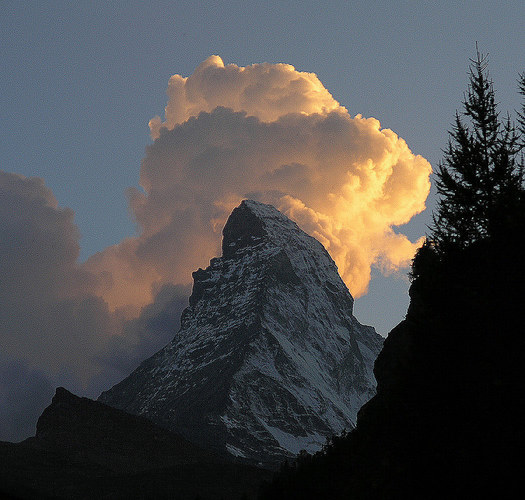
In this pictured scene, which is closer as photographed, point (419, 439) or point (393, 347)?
point (419, 439)

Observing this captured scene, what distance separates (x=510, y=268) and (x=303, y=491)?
130 ft

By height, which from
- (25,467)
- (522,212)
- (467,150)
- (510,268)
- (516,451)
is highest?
(25,467)

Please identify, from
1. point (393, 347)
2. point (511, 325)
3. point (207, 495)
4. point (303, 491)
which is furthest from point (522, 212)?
point (207, 495)

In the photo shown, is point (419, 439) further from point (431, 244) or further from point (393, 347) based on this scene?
point (393, 347)

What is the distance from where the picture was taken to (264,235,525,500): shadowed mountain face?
79.7 ft

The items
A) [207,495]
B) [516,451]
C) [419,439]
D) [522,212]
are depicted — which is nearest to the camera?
[516,451]

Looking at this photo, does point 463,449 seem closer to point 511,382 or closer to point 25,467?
point 511,382

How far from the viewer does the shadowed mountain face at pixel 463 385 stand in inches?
957

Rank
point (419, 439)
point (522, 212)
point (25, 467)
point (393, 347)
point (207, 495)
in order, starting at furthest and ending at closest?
point (25, 467) < point (207, 495) < point (393, 347) < point (522, 212) < point (419, 439)

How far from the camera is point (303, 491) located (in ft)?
207

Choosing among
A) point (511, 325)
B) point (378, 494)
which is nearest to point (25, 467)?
point (378, 494)

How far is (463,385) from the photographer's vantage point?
85.5 feet

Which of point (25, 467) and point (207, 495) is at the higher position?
point (25, 467)

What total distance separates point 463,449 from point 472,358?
3.16m
